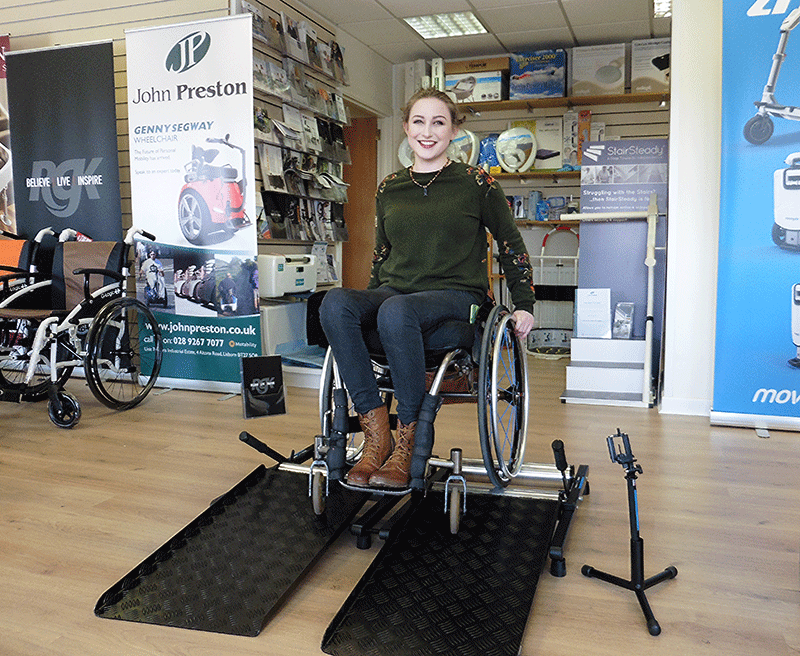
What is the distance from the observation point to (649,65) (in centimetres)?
601

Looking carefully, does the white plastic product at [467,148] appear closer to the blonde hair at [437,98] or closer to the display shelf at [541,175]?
the display shelf at [541,175]

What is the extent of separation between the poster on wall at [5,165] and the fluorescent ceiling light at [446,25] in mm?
2973

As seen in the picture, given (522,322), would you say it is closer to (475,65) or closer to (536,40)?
(536,40)

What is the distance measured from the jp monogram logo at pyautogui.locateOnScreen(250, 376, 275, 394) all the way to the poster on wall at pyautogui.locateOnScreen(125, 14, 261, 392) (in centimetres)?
60

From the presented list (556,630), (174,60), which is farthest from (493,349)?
(174,60)

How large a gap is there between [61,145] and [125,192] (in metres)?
0.49

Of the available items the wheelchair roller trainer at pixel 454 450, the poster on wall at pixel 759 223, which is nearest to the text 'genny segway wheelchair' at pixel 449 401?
the wheelchair roller trainer at pixel 454 450

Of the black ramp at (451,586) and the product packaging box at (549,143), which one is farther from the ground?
the product packaging box at (549,143)

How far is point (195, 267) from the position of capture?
4.20m

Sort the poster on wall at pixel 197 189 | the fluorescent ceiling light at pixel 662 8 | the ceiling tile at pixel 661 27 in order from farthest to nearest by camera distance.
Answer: the ceiling tile at pixel 661 27 < the fluorescent ceiling light at pixel 662 8 < the poster on wall at pixel 197 189

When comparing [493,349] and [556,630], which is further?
[493,349]

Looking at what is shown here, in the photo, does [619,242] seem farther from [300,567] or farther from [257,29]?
[300,567]

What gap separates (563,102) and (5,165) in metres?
4.51

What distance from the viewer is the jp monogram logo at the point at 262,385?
356 cm
